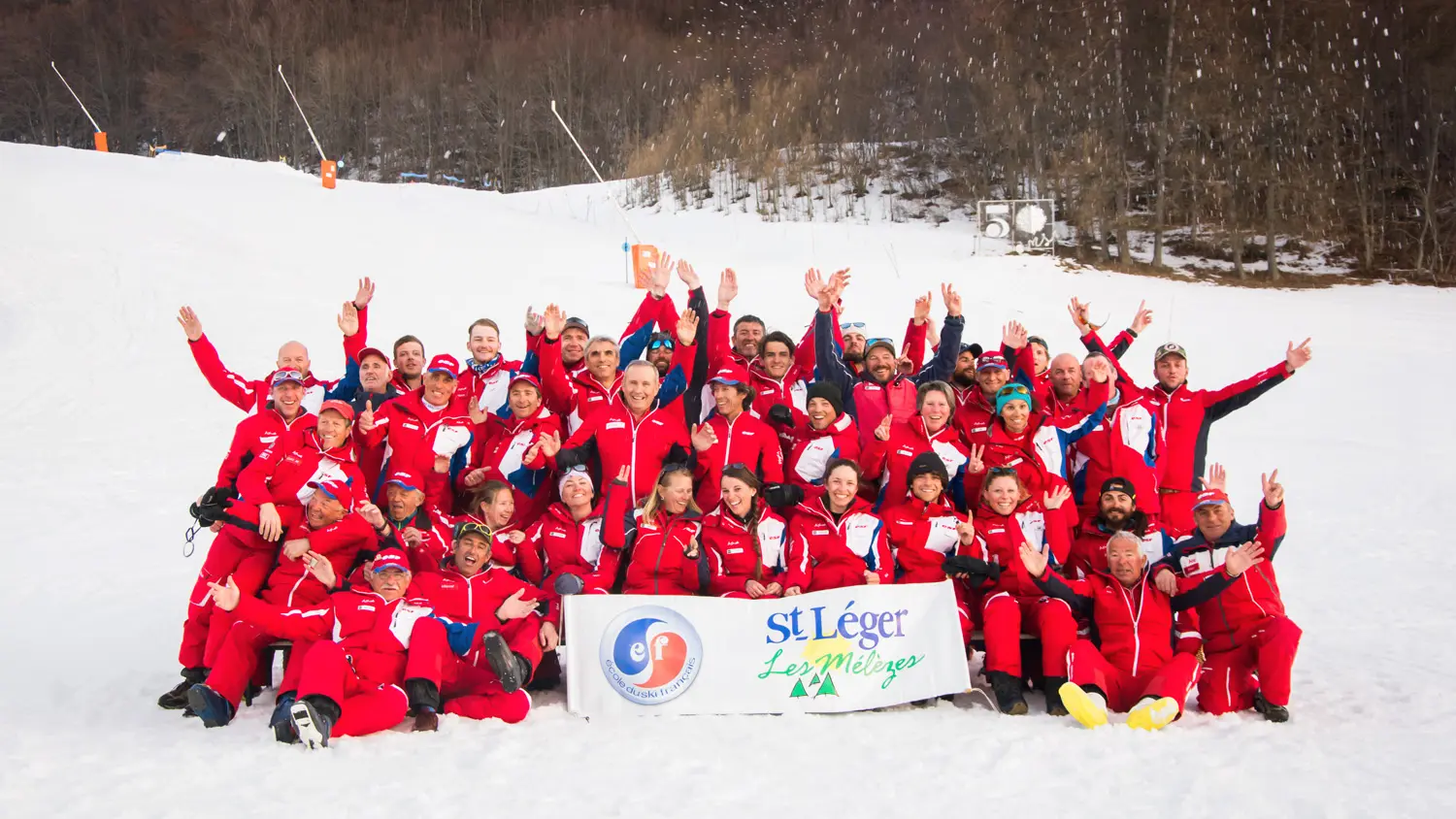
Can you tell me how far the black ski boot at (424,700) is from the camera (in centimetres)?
443

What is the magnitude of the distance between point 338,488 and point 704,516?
188 cm

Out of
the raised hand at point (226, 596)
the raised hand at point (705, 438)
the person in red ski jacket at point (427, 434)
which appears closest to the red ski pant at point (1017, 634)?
the raised hand at point (705, 438)

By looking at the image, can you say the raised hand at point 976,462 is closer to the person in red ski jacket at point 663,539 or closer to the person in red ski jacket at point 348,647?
the person in red ski jacket at point 663,539

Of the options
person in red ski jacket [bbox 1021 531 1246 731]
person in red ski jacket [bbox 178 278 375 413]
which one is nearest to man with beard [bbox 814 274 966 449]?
person in red ski jacket [bbox 1021 531 1246 731]

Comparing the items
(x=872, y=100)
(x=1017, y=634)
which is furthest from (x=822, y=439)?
(x=872, y=100)

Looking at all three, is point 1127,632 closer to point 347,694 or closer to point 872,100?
point 347,694

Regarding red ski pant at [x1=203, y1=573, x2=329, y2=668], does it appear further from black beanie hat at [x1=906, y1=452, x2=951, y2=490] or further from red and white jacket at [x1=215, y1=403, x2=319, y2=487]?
black beanie hat at [x1=906, y1=452, x2=951, y2=490]

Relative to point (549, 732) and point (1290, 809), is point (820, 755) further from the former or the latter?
point (1290, 809)

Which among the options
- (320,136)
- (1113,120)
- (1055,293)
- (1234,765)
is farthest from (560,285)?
(320,136)

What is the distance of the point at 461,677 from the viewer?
15.7 ft

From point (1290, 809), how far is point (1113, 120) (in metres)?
26.7

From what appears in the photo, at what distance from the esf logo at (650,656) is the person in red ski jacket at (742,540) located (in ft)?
1.39

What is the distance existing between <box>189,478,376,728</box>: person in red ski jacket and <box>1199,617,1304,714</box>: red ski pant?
4116 mm

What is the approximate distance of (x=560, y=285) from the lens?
700 inches
